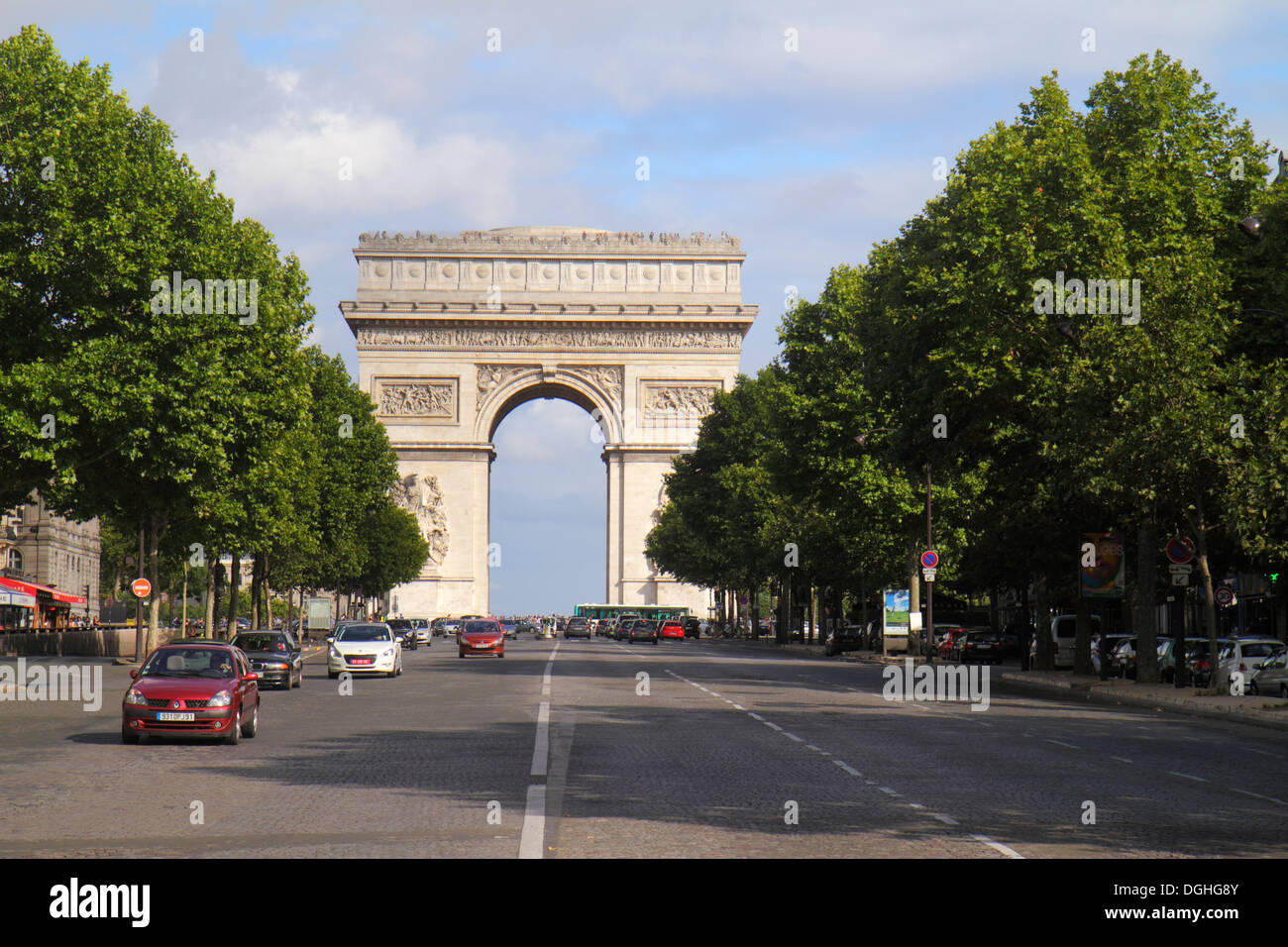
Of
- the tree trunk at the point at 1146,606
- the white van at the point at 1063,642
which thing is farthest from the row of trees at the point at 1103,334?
the white van at the point at 1063,642

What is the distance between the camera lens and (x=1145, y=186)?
3697 cm

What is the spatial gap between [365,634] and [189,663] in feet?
77.0

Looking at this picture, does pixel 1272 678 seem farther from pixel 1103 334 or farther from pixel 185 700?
pixel 185 700

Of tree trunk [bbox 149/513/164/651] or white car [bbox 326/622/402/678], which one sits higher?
tree trunk [bbox 149/513/164/651]

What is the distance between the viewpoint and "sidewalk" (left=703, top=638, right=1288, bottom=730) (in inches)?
1130

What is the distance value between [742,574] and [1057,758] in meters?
76.0

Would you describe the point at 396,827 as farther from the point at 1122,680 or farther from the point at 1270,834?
the point at 1122,680

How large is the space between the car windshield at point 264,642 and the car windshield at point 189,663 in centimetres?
1574

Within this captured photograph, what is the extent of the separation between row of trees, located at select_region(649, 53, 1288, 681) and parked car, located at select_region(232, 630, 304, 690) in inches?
671

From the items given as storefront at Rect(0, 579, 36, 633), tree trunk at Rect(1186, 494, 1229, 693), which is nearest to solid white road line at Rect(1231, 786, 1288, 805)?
tree trunk at Rect(1186, 494, 1229, 693)

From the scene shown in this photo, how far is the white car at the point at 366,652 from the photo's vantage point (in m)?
44.0

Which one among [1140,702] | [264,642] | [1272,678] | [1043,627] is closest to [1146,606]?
[1272,678]

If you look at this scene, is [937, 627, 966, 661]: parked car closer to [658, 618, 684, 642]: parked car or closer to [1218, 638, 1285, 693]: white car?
[1218, 638, 1285, 693]: white car
